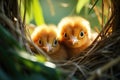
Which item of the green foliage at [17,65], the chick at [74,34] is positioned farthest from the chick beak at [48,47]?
the green foliage at [17,65]

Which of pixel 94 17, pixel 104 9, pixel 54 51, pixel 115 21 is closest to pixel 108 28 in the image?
pixel 115 21

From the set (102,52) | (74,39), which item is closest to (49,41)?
(74,39)

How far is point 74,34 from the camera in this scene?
2977mm

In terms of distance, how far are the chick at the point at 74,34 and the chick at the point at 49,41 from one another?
2.7 inches

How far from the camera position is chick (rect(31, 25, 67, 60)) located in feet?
9.53

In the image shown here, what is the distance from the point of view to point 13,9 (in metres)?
2.19

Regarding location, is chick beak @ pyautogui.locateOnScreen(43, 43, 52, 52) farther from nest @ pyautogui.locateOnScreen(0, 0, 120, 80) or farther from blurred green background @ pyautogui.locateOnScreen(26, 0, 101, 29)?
nest @ pyautogui.locateOnScreen(0, 0, 120, 80)

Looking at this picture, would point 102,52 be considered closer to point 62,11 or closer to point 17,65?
point 17,65

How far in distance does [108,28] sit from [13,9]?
560mm

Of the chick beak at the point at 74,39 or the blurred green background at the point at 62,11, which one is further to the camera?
the chick beak at the point at 74,39

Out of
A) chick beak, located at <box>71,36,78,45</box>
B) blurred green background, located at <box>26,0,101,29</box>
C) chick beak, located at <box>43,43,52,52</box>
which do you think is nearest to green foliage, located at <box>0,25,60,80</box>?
blurred green background, located at <box>26,0,101,29</box>

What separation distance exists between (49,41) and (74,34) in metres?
0.20

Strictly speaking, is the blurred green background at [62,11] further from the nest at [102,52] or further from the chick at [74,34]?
the nest at [102,52]

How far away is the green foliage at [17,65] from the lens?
4.52 ft
